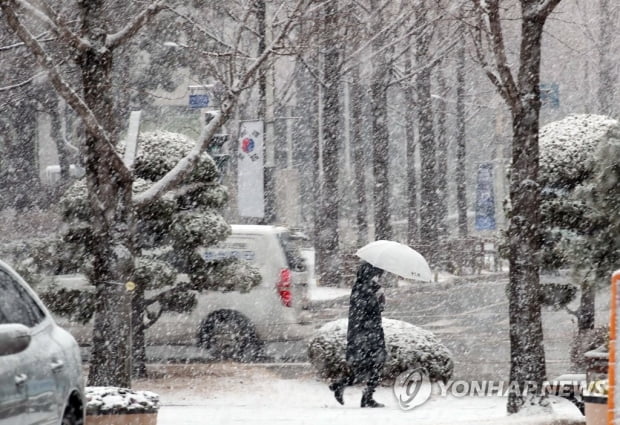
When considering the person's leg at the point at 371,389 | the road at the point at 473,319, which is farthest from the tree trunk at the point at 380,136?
the person's leg at the point at 371,389

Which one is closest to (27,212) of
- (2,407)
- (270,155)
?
(270,155)

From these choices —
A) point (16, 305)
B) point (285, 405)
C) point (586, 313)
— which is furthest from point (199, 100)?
point (16, 305)

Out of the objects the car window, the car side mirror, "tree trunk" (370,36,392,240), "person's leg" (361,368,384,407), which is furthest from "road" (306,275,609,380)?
the car side mirror

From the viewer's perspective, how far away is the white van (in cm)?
1708

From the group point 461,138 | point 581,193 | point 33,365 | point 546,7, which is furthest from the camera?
point 461,138

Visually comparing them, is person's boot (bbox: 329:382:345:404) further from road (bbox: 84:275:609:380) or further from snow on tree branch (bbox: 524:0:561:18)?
snow on tree branch (bbox: 524:0:561:18)

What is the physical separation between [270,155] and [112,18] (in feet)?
38.5

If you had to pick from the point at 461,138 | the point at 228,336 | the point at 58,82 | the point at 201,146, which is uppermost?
the point at 461,138

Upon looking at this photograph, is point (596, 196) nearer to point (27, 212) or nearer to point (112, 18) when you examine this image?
point (112, 18)

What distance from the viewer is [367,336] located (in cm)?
1264

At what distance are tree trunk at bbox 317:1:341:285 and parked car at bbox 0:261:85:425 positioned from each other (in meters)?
21.1

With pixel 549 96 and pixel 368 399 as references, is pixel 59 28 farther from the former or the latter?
pixel 549 96

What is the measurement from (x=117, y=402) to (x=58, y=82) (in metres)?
3.11

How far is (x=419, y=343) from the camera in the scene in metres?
14.2
